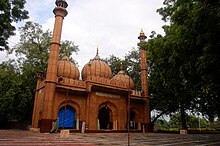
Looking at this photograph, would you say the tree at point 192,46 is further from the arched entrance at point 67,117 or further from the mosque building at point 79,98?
the arched entrance at point 67,117

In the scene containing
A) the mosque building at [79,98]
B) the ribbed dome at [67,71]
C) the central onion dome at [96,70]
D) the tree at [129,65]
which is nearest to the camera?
the mosque building at [79,98]

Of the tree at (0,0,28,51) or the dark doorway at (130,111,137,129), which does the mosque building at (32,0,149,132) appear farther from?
the tree at (0,0,28,51)

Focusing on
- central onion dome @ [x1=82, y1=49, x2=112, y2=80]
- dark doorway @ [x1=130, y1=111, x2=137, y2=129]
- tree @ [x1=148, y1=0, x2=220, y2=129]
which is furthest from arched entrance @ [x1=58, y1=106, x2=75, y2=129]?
tree @ [x1=148, y1=0, x2=220, y2=129]

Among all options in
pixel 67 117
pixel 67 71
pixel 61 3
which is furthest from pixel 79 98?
pixel 61 3

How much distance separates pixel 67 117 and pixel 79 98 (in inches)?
79.6

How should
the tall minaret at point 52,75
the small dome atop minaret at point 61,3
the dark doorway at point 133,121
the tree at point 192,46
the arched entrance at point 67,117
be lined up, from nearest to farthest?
the tree at point 192,46, the tall minaret at point 52,75, the arched entrance at point 67,117, the small dome atop minaret at point 61,3, the dark doorway at point 133,121

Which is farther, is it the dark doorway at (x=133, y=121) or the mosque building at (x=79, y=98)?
the dark doorway at (x=133, y=121)

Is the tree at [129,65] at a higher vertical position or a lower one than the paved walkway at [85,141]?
higher

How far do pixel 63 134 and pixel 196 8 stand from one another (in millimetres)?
8923

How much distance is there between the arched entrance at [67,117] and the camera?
1944 cm

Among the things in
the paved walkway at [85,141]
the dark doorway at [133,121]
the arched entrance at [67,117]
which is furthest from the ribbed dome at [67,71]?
the paved walkway at [85,141]

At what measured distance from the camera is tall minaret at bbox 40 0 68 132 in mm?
17906

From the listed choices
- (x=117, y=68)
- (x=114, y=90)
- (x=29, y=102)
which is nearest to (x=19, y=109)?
(x=29, y=102)

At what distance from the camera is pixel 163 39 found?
43.4ft
